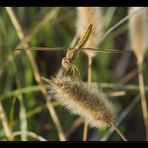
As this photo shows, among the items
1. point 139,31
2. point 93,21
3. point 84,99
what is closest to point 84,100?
point 84,99

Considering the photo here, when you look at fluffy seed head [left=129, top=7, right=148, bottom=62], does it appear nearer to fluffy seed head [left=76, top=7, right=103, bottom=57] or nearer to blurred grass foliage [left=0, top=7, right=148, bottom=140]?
fluffy seed head [left=76, top=7, right=103, bottom=57]

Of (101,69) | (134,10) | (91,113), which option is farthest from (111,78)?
(91,113)

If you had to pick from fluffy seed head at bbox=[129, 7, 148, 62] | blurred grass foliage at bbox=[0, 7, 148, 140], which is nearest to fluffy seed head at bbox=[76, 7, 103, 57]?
fluffy seed head at bbox=[129, 7, 148, 62]

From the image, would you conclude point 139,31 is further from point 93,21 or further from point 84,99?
point 84,99

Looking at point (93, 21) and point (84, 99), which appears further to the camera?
point (93, 21)

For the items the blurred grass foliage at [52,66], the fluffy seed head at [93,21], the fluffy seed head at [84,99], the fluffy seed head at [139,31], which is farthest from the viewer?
the blurred grass foliage at [52,66]

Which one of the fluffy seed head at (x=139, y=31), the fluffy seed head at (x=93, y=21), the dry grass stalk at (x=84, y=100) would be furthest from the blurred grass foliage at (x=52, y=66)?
the dry grass stalk at (x=84, y=100)

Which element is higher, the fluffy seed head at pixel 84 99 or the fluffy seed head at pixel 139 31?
the fluffy seed head at pixel 139 31

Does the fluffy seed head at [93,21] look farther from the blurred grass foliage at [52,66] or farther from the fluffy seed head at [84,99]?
the blurred grass foliage at [52,66]
